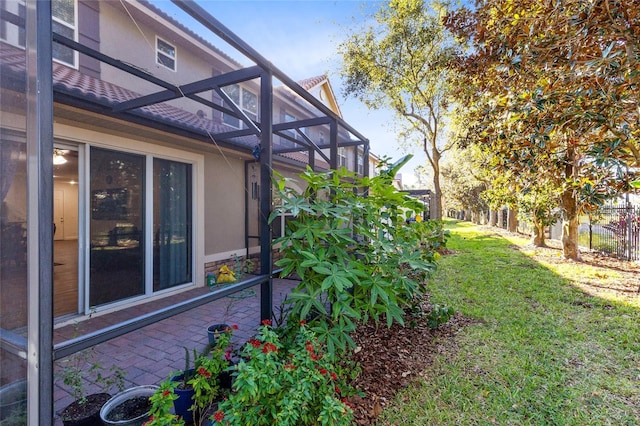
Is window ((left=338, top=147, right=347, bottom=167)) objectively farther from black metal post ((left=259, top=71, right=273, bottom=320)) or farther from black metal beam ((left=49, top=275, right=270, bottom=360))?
black metal beam ((left=49, top=275, right=270, bottom=360))

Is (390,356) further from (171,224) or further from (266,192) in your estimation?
(171,224)

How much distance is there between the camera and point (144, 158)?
5.68 m

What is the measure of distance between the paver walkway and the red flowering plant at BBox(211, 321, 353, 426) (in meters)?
1.50

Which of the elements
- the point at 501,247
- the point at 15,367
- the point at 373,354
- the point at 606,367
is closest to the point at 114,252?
the point at 15,367

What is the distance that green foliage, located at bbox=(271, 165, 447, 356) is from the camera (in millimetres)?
2834

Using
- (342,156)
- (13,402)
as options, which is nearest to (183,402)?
(13,402)

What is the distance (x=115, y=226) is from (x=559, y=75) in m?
7.94

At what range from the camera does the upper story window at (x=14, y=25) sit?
59.7 inches

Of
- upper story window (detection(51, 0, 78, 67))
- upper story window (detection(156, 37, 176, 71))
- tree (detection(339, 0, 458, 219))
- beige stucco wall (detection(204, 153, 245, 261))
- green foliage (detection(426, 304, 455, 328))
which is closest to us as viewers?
green foliage (detection(426, 304, 455, 328))

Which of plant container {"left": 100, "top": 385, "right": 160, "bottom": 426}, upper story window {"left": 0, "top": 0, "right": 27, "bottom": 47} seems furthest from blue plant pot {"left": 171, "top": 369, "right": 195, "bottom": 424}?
upper story window {"left": 0, "top": 0, "right": 27, "bottom": 47}

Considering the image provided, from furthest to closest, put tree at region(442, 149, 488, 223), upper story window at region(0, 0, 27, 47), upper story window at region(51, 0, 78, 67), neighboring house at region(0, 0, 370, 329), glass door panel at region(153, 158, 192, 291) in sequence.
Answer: tree at region(442, 149, 488, 223)
glass door panel at region(153, 158, 192, 291)
upper story window at region(51, 0, 78, 67)
neighboring house at region(0, 0, 370, 329)
upper story window at region(0, 0, 27, 47)

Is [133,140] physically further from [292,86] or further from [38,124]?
[38,124]

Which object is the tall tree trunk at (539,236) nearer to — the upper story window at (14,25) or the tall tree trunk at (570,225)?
the tall tree trunk at (570,225)

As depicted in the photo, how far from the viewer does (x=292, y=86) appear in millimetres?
3547
